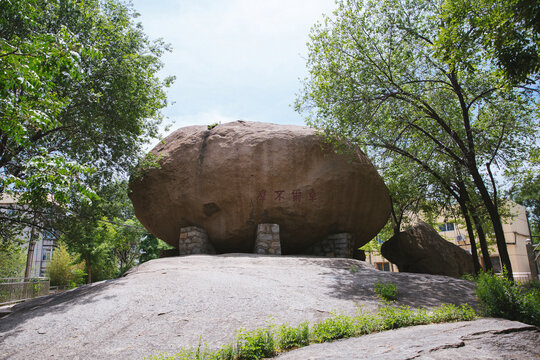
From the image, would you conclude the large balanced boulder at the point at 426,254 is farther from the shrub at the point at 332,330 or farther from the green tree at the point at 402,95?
the shrub at the point at 332,330

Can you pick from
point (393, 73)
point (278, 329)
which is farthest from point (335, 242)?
point (278, 329)

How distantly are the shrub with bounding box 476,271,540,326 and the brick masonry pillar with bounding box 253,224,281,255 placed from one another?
21.3 ft

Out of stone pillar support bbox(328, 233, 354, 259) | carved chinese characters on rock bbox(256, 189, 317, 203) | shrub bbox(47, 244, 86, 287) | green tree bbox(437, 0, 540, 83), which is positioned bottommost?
shrub bbox(47, 244, 86, 287)

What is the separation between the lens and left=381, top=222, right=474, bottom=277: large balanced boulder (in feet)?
46.8

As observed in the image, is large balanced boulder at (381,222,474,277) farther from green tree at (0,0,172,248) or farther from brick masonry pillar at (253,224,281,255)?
green tree at (0,0,172,248)

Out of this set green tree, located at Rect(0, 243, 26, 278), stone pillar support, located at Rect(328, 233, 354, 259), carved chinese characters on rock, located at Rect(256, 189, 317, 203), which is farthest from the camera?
green tree, located at Rect(0, 243, 26, 278)

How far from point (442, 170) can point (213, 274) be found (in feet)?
29.0

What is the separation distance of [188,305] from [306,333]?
2204 millimetres

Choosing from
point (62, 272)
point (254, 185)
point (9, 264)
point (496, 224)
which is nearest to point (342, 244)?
point (254, 185)

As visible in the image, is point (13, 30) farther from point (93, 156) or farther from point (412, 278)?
point (412, 278)

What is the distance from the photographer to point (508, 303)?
16.2ft

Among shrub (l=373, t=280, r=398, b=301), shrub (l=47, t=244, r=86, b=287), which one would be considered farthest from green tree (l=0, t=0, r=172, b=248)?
shrub (l=47, t=244, r=86, b=287)

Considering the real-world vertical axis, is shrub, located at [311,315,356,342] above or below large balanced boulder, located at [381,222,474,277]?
below

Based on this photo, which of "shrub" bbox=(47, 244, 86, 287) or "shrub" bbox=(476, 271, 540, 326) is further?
"shrub" bbox=(47, 244, 86, 287)
